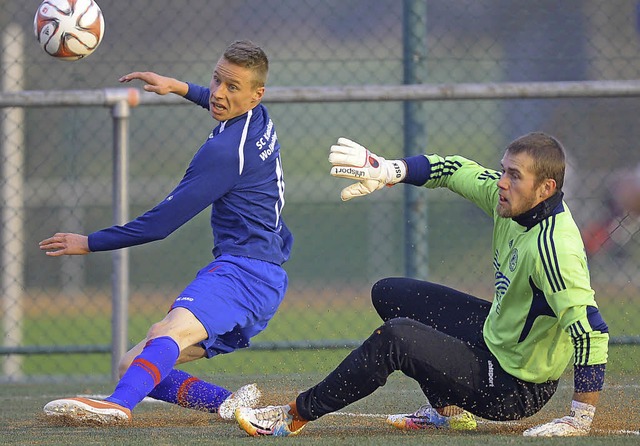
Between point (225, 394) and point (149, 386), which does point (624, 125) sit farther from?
point (149, 386)

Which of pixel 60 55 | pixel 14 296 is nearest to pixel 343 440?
pixel 60 55

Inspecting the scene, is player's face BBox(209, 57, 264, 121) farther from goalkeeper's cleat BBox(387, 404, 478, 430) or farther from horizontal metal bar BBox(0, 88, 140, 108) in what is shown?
horizontal metal bar BBox(0, 88, 140, 108)

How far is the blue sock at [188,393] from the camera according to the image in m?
4.88

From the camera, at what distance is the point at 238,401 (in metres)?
4.88

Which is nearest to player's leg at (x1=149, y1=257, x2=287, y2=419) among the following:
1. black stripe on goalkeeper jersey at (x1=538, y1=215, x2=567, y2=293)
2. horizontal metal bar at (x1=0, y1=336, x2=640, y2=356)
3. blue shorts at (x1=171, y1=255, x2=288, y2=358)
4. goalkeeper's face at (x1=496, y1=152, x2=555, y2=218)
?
blue shorts at (x1=171, y1=255, x2=288, y2=358)

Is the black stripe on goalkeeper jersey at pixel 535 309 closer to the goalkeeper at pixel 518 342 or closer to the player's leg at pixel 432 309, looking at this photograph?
the goalkeeper at pixel 518 342

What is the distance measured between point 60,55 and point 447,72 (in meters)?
3.21

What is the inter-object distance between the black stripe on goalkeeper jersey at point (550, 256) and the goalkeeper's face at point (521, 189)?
0.35 ft

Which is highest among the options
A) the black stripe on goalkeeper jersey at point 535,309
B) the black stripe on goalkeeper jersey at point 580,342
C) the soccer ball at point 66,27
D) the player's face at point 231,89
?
the soccer ball at point 66,27

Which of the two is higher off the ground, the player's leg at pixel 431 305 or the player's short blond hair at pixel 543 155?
the player's short blond hair at pixel 543 155

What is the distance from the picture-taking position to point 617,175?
26.3 ft

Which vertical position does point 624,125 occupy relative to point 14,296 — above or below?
above

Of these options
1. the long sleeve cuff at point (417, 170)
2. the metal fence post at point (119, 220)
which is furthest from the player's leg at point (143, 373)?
the metal fence post at point (119, 220)

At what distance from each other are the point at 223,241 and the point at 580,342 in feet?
5.59
